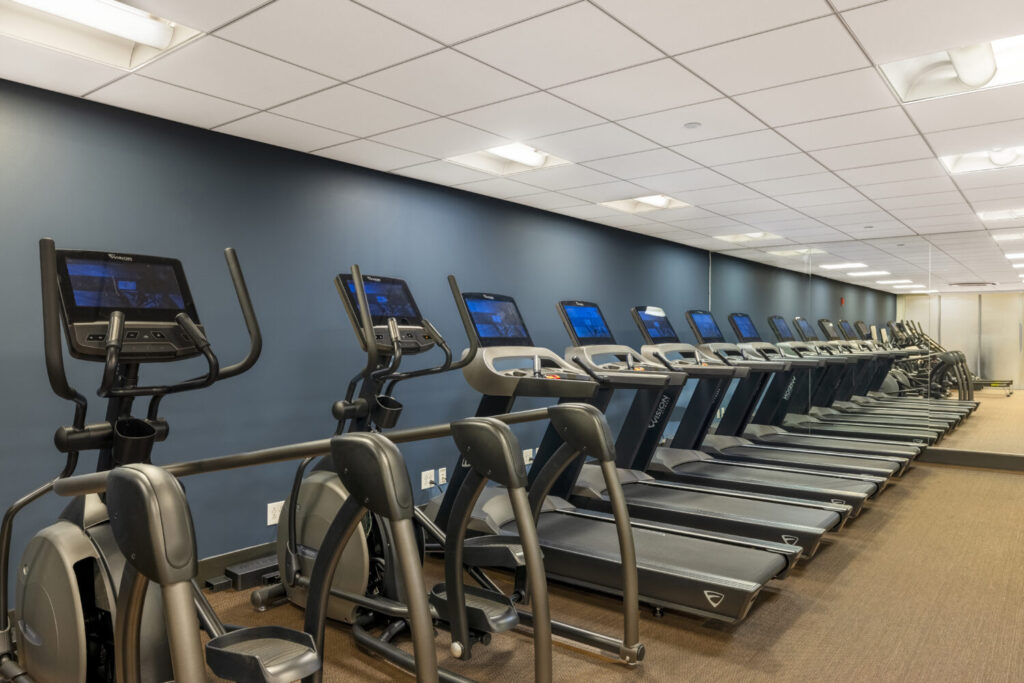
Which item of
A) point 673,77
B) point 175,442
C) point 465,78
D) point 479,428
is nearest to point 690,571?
point 479,428

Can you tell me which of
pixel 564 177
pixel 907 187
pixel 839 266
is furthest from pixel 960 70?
pixel 839 266

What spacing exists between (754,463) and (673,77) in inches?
132

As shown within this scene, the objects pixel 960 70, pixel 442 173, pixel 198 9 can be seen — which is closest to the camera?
pixel 198 9

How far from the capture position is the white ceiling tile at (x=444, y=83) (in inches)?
108

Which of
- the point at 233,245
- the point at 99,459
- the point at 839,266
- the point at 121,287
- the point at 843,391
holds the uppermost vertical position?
the point at 839,266

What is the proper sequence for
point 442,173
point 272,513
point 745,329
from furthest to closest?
point 745,329
point 442,173
point 272,513

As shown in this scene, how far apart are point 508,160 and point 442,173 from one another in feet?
1.43

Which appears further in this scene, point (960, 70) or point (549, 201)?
point (549, 201)

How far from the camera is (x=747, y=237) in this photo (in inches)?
281

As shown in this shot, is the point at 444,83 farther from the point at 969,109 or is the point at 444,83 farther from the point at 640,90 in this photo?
the point at 969,109

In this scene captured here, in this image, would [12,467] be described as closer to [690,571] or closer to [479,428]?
[479,428]

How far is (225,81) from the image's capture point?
2900mm

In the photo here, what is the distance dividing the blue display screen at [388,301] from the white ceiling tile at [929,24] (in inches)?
81.8

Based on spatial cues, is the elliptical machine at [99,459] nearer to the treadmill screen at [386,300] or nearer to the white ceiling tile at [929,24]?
the treadmill screen at [386,300]
